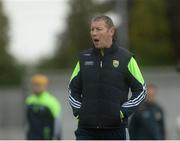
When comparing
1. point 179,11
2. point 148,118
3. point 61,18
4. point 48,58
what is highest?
point 179,11

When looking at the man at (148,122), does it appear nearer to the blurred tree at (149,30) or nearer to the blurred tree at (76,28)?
the blurred tree at (149,30)

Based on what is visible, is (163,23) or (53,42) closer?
(163,23)

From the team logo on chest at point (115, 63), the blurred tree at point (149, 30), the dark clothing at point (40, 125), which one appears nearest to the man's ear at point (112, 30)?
the team logo on chest at point (115, 63)

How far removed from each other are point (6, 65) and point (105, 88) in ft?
152

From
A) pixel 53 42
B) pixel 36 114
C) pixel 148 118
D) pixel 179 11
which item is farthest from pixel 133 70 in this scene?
pixel 53 42

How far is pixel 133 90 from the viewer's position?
8.45m

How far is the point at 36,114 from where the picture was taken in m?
13.9

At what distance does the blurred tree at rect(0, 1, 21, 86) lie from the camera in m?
54.0

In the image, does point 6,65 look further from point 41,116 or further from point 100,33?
point 100,33

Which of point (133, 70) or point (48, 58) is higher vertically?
point (133, 70)

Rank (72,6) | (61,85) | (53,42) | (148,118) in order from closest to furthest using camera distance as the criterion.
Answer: (148,118) → (61,85) → (72,6) → (53,42)

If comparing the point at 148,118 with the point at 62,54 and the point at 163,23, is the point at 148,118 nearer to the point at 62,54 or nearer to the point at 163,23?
the point at 163,23

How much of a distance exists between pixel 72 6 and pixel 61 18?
11.4ft

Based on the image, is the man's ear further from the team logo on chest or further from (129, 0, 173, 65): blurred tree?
(129, 0, 173, 65): blurred tree
